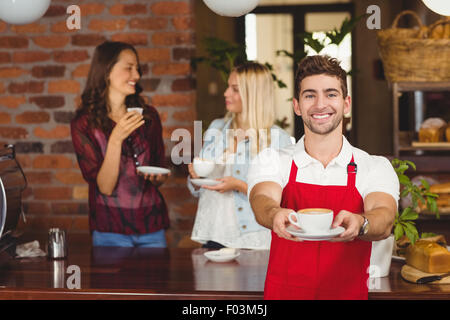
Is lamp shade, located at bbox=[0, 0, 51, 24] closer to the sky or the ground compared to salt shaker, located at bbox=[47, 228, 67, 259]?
closer to the sky

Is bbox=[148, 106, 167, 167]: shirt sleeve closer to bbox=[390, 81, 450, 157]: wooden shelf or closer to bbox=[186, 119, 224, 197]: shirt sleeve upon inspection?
bbox=[186, 119, 224, 197]: shirt sleeve

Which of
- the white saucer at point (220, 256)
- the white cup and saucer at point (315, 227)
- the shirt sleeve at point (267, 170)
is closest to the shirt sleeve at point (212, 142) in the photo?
the white saucer at point (220, 256)

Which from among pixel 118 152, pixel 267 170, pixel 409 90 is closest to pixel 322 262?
pixel 267 170

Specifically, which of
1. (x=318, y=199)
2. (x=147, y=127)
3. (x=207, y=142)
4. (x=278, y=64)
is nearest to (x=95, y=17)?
(x=147, y=127)

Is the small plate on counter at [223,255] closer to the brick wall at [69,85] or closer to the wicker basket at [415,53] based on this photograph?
the brick wall at [69,85]

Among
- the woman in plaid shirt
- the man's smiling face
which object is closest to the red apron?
the man's smiling face

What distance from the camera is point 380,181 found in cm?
176

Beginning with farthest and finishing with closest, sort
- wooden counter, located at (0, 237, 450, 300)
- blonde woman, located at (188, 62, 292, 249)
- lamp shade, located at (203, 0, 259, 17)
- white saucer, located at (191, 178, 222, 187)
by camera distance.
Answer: blonde woman, located at (188, 62, 292, 249)
white saucer, located at (191, 178, 222, 187)
lamp shade, located at (203, 0, 259, 17)
wooden counter, located at (0, 237, 450, 300)

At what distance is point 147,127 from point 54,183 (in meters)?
0.88

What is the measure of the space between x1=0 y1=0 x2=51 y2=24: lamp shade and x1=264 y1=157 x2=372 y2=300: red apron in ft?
3.97

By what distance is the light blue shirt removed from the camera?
2861 millimetres

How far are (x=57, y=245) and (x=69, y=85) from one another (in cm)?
146

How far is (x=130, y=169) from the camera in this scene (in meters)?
3.14

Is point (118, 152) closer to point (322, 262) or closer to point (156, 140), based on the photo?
point (156, 140)
